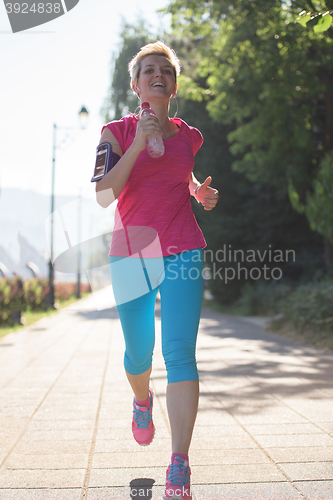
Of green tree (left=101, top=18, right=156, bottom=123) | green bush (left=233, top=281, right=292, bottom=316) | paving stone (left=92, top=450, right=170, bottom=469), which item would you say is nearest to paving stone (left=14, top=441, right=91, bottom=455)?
paving stone (left=92, top=450, right=170, bottom=469)

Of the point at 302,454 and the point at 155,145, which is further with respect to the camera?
the point at 302,454

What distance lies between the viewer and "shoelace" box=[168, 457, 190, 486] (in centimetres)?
218

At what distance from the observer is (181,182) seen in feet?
8.54

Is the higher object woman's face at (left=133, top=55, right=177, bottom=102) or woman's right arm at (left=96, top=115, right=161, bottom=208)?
woman's face at (left=133, top=55, right=177, bottom=102)

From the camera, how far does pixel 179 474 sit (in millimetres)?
2186

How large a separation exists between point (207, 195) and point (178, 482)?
140 cm

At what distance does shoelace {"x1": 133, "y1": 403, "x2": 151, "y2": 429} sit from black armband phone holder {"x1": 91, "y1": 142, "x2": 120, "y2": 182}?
1313 millimetres

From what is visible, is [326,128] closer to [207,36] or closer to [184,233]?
[207,36]

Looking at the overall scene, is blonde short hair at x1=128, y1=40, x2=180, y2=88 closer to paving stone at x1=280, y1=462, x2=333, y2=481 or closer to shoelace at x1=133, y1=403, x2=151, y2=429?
shoelace at x1=133, y1=403, x2=151, y2=429

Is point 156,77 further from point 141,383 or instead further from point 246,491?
point 246,491

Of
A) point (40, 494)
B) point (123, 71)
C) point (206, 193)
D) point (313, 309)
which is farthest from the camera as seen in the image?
point (123, 71)

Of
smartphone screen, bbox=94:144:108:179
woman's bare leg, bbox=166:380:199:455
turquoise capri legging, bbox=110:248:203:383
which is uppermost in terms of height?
smartphone screen, bbox=94:144:108:179

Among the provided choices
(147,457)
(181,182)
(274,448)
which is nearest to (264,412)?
(274,448)

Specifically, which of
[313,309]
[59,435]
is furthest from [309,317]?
[59,435]
